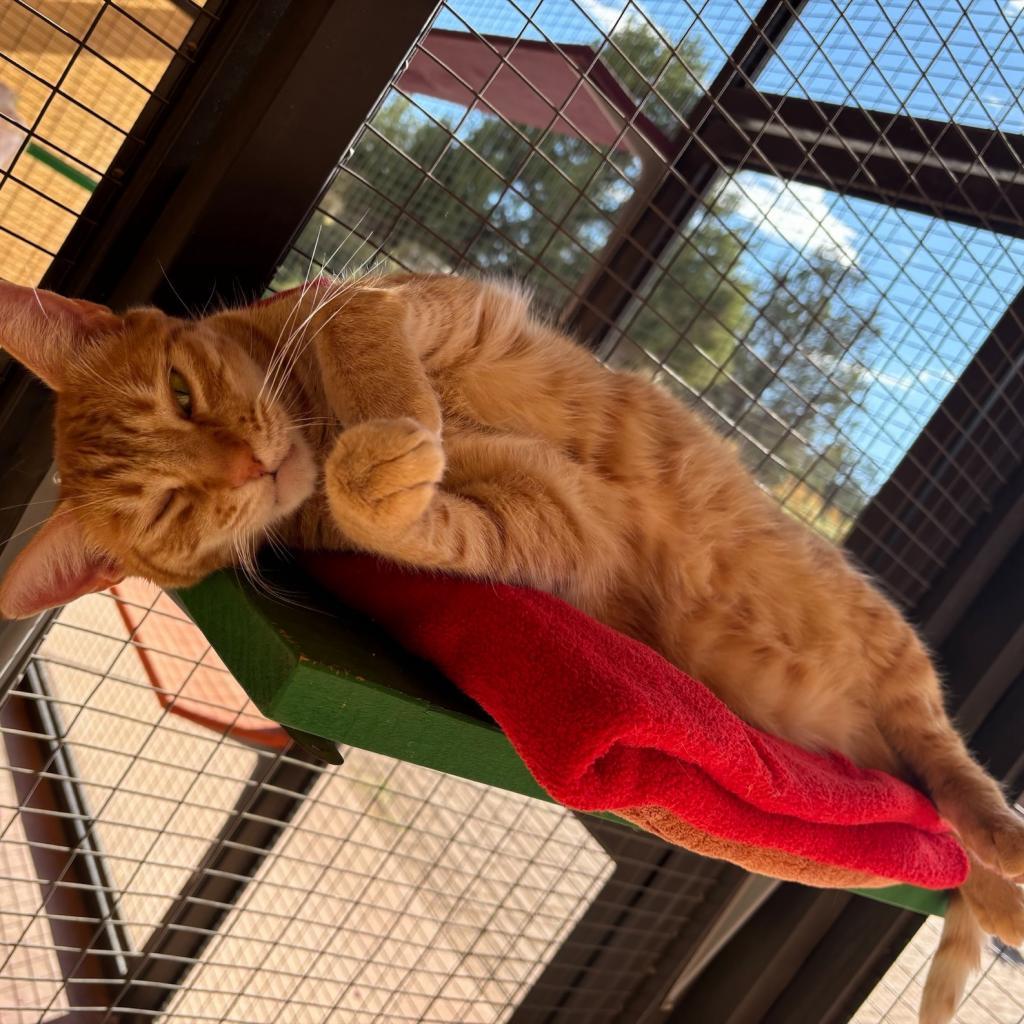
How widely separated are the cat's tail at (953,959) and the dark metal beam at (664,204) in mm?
1250

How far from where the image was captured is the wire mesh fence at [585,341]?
1.51 metres

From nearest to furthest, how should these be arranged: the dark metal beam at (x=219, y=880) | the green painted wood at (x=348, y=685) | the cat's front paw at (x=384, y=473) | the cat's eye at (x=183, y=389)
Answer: the green painted wood at (x=348, y=685) < the cat's front paw at (x=384, y=473) < the cat's eye at (x=183, y=389) < the dark metal beam at (x=219, y=880)

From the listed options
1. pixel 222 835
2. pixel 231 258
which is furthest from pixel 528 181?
pixel 222 835

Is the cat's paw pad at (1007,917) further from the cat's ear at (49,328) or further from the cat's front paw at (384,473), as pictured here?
the cat's ear at (49,328)

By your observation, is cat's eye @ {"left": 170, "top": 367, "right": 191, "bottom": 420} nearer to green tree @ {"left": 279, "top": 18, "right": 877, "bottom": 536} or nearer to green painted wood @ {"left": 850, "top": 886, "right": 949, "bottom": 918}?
green tree @ {"left": 279, "top": 18, "right": 877, "bottom": 536}

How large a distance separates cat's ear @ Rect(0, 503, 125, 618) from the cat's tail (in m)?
1.44

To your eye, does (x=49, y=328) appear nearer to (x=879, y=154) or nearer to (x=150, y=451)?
(x=150, y=451)

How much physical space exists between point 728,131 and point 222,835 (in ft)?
5.86

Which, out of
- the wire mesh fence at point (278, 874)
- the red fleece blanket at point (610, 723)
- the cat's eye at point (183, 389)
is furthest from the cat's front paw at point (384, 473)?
the wire mesh fence at point (278, 874)

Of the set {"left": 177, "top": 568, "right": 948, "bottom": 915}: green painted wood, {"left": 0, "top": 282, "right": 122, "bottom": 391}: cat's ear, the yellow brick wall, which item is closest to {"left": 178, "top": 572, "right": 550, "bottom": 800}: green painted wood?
{"left": 177, "top": 568, "right": 948, "bottom": 915}: green painted wood

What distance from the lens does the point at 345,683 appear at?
730mm

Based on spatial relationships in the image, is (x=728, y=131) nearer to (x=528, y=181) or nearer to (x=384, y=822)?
(x=528, y=181)

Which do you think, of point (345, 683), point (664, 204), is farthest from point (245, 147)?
point (664, 204)

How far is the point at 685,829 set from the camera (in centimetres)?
96
